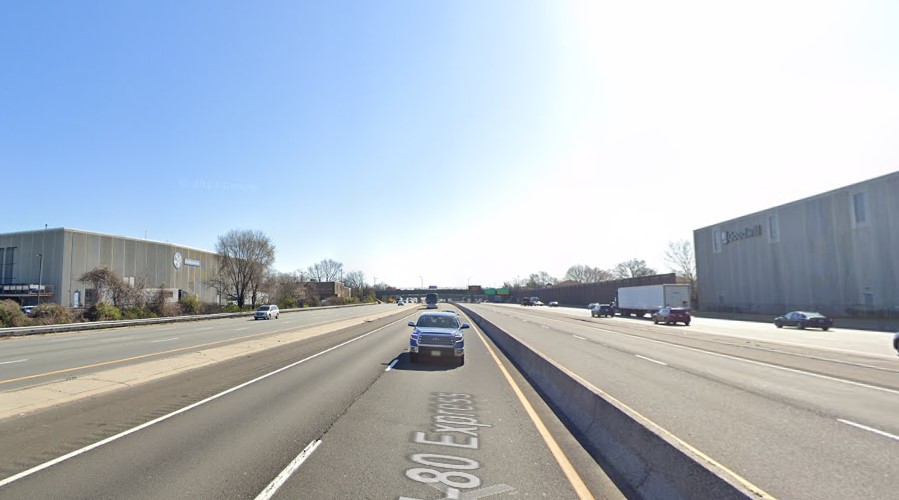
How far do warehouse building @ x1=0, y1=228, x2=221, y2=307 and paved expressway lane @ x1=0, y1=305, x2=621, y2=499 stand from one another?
64490 mm

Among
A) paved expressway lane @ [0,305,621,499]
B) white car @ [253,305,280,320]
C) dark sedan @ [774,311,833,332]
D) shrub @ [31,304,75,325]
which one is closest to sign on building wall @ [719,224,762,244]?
dark sedan @ [774,311,833,332]

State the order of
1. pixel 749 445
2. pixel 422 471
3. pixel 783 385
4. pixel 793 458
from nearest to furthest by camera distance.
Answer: pixel 422 471 < pixel 793 458 < pixel 749 445 < pixel 783 385

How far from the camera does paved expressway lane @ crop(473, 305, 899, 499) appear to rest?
567cm

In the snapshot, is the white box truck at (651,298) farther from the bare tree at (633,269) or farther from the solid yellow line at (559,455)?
the bare tree at (633,269)

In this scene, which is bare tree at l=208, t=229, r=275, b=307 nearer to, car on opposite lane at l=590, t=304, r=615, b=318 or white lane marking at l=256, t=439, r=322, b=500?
car on opposite lane at l=590, t=304, r=615, b=318

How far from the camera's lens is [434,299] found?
107m

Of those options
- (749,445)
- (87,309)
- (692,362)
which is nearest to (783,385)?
(692,362)

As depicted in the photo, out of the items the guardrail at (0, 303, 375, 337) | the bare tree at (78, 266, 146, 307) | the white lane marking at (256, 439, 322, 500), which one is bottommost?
the white lane marking at (256, 439, 322, 500)

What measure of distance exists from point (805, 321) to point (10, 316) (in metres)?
55.8

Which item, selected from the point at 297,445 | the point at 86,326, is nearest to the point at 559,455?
the point at 297,445

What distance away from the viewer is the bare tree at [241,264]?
85625mm

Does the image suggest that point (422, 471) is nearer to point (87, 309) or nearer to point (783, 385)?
point (783, 385)

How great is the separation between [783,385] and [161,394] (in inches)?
560

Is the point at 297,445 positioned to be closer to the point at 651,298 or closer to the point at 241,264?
the point at 651,298
